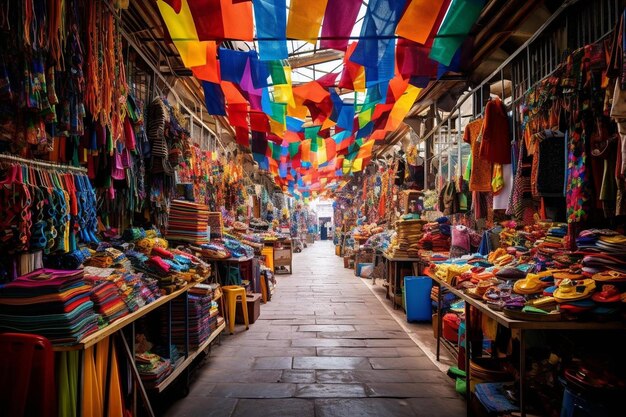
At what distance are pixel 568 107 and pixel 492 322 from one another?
1.67 metres

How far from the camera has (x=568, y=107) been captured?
262 cm

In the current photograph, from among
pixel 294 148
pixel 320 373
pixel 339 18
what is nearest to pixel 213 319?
pixel 320 373

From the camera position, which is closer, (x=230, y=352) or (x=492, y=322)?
(x=492, y=322)

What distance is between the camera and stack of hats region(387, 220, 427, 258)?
6273 millimetres

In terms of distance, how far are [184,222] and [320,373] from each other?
231 cm

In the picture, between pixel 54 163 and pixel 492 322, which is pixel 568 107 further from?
pixel 54 163

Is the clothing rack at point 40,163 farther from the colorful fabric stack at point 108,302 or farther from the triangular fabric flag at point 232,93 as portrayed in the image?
the triangular fabric flag at point 232,93

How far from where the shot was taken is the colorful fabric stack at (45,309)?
5.81 feet

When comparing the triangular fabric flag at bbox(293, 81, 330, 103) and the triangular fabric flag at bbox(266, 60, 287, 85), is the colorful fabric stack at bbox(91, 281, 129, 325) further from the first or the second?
the triangular fabric flag at bbox(293, 81, 330, 103)

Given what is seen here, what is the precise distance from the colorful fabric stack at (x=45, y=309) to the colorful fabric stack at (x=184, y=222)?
249 centimetres

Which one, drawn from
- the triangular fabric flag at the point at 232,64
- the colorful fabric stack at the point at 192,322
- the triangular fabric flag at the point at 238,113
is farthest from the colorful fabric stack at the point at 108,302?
the triangular fabric flag at the point at 238,113

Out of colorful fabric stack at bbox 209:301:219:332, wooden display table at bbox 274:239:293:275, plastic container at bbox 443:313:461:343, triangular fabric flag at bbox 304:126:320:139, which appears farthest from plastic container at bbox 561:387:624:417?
wooden display table at bbox 274:239:293:275

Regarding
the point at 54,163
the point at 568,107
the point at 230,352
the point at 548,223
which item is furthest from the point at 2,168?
the point at 548,223

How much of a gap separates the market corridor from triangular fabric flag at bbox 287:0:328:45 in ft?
10.4
